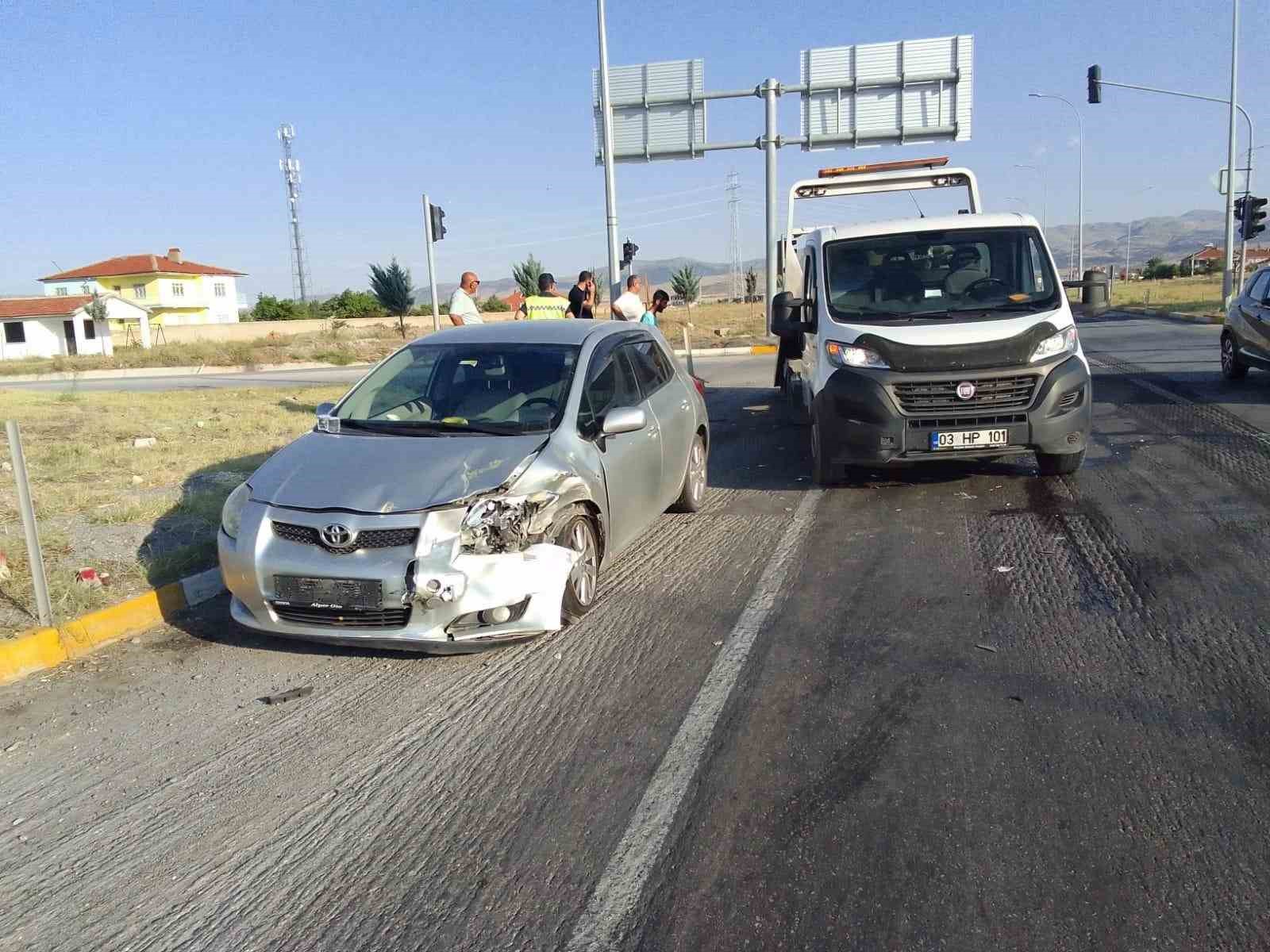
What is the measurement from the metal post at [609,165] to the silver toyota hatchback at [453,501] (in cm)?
1447

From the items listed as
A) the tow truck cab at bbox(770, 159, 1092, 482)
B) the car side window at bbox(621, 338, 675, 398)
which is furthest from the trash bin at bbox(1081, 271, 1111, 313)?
the car side window at bbox(621, 338, 675, 398)

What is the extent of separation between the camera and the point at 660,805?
11.8ft

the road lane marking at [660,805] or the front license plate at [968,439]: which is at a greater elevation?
the front license plate at [968,439]

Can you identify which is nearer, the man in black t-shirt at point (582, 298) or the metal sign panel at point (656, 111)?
the man in black t-shirt at point (582, 298)

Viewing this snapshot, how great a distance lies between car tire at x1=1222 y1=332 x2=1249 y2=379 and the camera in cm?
1332

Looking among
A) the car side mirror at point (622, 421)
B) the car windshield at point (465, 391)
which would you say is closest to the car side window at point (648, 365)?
the car windshield at point (465, 391)

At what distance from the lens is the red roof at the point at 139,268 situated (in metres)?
87.8

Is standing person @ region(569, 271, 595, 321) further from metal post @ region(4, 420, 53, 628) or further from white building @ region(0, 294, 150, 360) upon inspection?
white building @ region(0, 294, 150, 360)

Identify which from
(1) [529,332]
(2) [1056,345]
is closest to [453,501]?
(1) [529,332]

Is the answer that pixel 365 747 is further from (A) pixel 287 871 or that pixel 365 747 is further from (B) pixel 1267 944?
(B) pixel 1267 944

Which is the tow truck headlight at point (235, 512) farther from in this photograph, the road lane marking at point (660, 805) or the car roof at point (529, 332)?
the road lane marking at point (660, 805)

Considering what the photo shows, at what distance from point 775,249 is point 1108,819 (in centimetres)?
1361

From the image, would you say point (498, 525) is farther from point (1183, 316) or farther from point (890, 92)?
point (1183, 316)

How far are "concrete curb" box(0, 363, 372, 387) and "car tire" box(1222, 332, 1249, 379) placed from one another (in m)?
22.7
